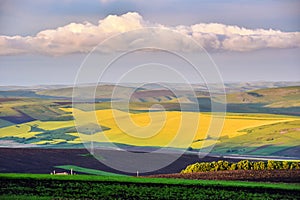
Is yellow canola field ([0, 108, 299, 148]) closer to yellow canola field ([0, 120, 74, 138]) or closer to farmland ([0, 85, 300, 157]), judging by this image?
farmland ([0, 85, 300, 157])

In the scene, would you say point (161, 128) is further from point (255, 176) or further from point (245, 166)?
point (255, 176)

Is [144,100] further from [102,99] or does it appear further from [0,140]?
[0,140]

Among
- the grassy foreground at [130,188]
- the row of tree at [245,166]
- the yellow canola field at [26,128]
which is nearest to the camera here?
the grassy foreground at [130,188]

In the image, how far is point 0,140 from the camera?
8544cm

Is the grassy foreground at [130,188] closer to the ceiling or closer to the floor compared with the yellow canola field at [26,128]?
closer to the floor

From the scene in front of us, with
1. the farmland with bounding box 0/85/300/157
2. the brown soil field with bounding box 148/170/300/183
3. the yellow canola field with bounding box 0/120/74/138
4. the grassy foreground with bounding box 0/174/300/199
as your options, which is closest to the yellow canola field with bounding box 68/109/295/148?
the farmland with bounding box 0/85/300/157

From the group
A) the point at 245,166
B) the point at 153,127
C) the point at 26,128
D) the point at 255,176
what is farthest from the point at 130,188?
the point at 26,128

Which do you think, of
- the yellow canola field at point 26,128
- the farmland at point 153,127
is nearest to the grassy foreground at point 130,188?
the farmland at point 153,127

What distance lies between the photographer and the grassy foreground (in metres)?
24.7

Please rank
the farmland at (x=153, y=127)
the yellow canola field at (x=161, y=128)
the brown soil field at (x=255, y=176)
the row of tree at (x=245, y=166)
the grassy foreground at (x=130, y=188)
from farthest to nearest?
the yellow canola field at (x=161, y=128)
the farmland at (x=153, y=127)
the row of tree at (x=245, y=166)
the brown soil field at (x=255, y=176)
the grassy foreground at (x=130, y=188)

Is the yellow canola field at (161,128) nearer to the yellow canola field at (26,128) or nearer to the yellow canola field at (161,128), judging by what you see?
the yellow canola field at (161,128)

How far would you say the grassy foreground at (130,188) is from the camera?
24719 millimetres

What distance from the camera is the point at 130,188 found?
27.3 m

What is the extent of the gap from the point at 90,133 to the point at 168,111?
52.4 ft
